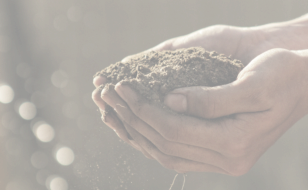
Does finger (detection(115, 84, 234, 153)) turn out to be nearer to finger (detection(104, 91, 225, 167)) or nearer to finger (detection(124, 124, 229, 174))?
finger (detection(104, 91, 225, 167))

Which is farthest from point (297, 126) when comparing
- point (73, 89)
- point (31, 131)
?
point (31, 131)

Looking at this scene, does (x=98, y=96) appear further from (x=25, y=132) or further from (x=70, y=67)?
(x=25, y=132)

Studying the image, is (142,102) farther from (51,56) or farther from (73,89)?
(51,56)

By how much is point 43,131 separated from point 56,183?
28.1 inches

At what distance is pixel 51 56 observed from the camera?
324 cm

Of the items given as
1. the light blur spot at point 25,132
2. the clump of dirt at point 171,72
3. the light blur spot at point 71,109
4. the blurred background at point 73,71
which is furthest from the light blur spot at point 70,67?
the clump of dirt at point 171,72

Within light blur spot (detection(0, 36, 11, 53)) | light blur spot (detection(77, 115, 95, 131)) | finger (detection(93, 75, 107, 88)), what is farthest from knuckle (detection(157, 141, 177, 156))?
light blur spot (detection(0, 36, 11, 53))

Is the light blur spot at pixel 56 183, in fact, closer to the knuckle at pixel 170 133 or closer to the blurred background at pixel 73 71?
the blurred background at pixel 73 71

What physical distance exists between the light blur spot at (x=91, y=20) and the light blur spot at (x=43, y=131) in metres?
1.47

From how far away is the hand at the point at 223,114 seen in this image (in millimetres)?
1174

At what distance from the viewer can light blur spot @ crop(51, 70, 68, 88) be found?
320 centimetres

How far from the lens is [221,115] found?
123cm

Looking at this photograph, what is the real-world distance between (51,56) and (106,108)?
2245 mm

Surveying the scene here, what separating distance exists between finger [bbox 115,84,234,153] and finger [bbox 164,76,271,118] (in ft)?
0.17
